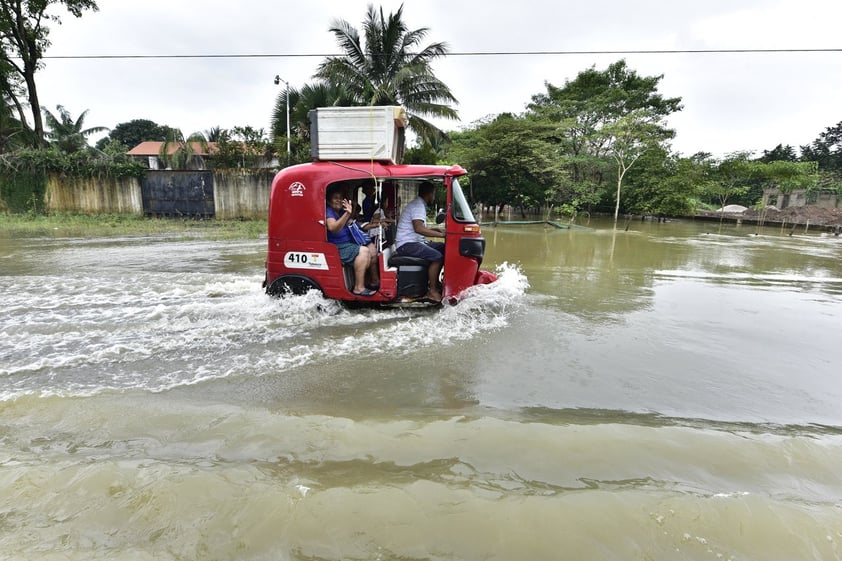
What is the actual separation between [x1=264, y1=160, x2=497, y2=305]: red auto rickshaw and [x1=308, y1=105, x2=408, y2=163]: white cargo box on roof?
0.13 meters

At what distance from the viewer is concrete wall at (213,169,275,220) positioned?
66.8ft

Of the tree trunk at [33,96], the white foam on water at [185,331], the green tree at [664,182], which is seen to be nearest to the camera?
the white foam on water at [185,331]

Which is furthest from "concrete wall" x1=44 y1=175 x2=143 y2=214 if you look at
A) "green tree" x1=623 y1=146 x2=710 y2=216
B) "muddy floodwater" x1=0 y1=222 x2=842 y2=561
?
"green tree" x1=623 y1=146 x2=710 y2=216

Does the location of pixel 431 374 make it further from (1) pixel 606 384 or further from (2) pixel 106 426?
(2) pixel 106 426

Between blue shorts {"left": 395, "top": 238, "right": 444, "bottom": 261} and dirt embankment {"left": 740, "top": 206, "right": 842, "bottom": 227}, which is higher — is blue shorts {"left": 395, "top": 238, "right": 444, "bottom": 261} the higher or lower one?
the lower one

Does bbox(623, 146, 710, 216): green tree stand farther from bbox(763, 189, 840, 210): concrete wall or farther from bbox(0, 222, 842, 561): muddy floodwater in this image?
bbox(0, 222, 842, 561): muddy floodwater

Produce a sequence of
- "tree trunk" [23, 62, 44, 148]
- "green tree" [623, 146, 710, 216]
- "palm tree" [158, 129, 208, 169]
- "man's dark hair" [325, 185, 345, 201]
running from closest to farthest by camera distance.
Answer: "man's dark hair" [325, 185, 345, 201] < "tree trunk" [23, 62, 44, 148] < "green tree" [623, 146, 710, 216] < "palm tree" [158, 129, 208, 169]

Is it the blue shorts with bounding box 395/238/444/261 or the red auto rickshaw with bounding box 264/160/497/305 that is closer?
the red auto rickshaw with bounding box 264/160/497/305

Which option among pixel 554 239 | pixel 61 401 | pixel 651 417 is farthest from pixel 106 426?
pixel 554 239

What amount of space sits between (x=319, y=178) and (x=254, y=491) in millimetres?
4095

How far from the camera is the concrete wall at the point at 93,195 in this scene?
20141 millimetres

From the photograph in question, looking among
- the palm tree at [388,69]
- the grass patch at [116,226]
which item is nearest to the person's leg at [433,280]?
the grass patch at [116,226]

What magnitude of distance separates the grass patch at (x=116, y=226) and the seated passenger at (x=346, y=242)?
11149 millimetres

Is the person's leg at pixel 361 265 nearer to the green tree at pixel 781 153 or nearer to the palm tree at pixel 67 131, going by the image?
the palm tree at pixel 67 131
